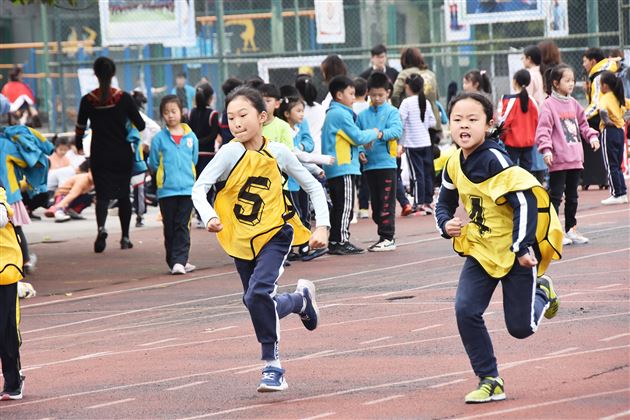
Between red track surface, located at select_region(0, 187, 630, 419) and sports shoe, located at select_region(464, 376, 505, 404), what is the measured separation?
0.17 feet

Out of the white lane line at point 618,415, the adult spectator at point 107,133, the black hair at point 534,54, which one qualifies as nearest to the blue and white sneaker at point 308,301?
the white lane line at point 618,415

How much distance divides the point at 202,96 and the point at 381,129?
10.0 feet

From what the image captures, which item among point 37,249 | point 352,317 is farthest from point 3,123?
point 352,317

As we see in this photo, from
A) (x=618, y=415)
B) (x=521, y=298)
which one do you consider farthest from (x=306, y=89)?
(x=618, y=415)

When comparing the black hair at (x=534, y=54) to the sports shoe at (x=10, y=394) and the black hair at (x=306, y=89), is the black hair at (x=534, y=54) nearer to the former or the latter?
the black hair at (x=306, y=89)

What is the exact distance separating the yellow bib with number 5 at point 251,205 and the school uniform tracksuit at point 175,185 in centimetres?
580

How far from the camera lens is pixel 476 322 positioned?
7035 millimetres

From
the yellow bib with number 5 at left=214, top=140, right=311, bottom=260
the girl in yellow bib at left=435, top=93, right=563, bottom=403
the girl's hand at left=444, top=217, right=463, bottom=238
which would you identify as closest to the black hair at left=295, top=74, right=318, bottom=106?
the yellow bib with number 5 at left=214, top=140, right=311, bottom=260

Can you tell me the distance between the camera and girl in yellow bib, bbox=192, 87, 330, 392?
776 cm

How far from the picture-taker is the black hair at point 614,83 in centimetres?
1816

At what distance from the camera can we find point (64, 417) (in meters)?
7.26

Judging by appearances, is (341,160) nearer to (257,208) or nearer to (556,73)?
(556,73)

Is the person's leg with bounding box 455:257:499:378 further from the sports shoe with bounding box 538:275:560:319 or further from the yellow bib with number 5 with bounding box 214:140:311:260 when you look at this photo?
the yellow bib with number 5 with bounding box 214:140:311:260

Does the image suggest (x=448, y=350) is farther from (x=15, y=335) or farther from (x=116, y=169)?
(x=116, y=169)
